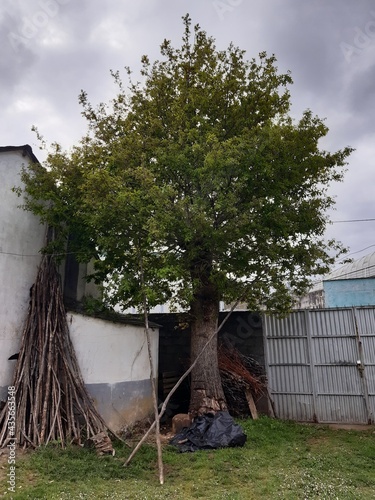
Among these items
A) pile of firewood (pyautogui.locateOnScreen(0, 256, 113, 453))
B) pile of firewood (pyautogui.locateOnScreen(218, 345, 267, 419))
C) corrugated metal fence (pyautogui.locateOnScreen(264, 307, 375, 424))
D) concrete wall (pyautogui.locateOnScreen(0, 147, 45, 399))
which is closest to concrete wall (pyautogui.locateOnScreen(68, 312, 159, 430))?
pile of firewood (pyautogui.locateOnScreen(0, 256, 113, 453))

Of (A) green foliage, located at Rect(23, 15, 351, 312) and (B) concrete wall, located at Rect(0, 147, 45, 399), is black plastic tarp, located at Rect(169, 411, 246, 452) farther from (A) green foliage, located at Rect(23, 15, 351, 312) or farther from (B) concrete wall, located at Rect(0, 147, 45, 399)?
(B) concrete wall, located at Rect(0, 147, 45, 399)

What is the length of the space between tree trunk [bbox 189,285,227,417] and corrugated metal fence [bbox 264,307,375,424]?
178cm

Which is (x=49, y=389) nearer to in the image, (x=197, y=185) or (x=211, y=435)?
(x=211, y=435)

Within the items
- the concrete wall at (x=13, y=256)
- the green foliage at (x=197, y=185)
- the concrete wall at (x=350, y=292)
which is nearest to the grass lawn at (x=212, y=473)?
the concrete wall at (x=13, y=256)

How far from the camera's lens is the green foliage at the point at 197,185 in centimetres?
670

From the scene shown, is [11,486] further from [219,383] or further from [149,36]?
[149,36]

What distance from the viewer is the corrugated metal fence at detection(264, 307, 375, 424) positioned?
26.2ft

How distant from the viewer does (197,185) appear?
284 inches

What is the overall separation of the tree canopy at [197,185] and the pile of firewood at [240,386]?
1724 mm

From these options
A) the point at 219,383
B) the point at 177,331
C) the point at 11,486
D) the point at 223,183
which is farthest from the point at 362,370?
the point at 11,486

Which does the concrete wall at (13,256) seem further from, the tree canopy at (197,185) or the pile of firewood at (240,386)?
the pile of firewood at (240,386)

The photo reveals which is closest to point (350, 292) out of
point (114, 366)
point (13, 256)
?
point (114, 366)

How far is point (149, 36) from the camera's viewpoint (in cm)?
784

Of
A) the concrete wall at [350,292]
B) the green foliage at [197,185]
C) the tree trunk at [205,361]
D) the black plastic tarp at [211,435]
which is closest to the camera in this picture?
the black plastic tarp at [211,435]
